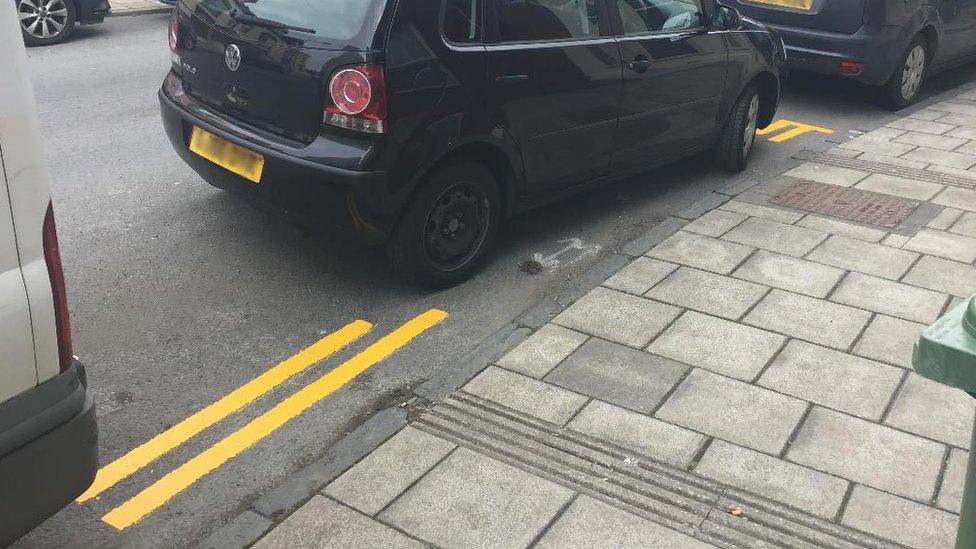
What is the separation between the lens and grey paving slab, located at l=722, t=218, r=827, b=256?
5331 mm

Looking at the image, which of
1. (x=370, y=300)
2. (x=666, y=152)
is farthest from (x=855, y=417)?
(x=666, y=152)

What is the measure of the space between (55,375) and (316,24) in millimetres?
2389

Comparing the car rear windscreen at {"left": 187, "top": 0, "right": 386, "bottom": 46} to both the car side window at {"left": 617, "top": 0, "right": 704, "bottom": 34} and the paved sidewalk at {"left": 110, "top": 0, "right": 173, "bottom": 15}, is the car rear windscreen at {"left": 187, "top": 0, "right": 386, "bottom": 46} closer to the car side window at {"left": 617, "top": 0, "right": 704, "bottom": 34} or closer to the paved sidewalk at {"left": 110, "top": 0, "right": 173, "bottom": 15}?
the car side window at {"left": 617, "top": 0, "right": 704, "bottom": 34}

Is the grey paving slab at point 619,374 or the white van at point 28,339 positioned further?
the grey paving slab at point 619,374

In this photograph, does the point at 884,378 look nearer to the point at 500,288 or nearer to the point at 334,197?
the point at 500,288

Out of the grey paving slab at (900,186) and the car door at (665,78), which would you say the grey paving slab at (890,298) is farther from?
the grey paving slab at (900,186)

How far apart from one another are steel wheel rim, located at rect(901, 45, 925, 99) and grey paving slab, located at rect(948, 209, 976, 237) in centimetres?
317

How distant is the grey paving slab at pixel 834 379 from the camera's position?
3758 mm

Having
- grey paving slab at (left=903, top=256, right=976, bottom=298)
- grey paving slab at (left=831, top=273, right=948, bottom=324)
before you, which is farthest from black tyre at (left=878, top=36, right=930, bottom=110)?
grey paving slab at (left=831, top=273, right=948, bottom=324)

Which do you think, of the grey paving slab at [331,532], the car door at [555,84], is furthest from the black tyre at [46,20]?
the grey paving slab at [331,532]

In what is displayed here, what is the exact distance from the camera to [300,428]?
360 centimetres

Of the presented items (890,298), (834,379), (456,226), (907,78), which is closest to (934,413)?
(834,379)

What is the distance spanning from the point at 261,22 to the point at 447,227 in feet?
4.30

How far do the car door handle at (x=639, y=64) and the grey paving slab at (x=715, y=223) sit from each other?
963mm
